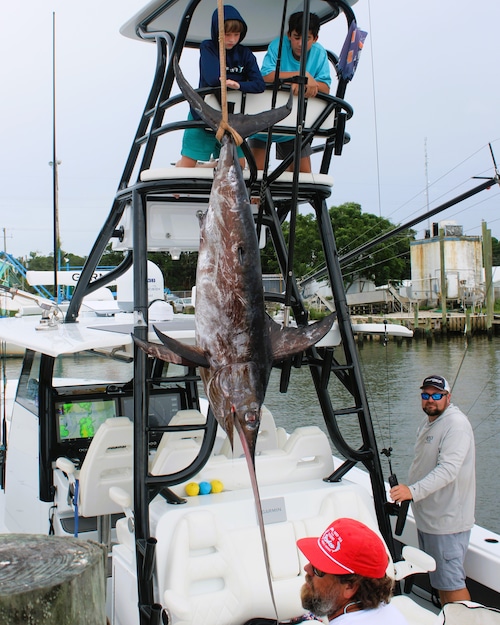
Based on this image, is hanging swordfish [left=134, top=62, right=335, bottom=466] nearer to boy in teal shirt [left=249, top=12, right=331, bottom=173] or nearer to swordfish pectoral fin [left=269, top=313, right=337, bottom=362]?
swordfish pectoral fin [left=269, top=313, right=337, bottom=362]

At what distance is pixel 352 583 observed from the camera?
2582mm

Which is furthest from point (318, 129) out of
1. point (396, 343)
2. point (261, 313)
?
point (396, 343)

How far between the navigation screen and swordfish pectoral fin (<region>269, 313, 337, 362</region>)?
3172 millimetres

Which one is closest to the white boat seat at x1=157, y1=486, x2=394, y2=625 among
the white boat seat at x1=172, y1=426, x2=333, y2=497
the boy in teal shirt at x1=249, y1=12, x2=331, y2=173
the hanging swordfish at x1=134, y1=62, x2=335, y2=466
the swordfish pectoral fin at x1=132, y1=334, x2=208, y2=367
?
the white boat seat at x1=172, y1=426, x2=333, y2=497

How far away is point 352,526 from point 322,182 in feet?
8.05

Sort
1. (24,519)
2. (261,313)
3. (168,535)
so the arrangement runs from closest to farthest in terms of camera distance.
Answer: (261,313), (168,535), (24,519)

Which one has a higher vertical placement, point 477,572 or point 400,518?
point 400,518

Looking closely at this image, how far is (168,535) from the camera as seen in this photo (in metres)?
3.76

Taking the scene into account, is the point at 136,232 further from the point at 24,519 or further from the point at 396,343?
the point at 396,343

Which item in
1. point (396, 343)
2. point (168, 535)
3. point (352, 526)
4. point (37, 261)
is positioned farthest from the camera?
point (37, 261)

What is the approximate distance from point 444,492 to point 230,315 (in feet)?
8.36

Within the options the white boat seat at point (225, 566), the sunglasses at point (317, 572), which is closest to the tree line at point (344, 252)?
the white boat seat at point (225, 566)

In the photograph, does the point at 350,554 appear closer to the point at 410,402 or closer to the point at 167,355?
the point at 167,355

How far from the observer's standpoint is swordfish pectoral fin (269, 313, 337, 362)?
3061mm
